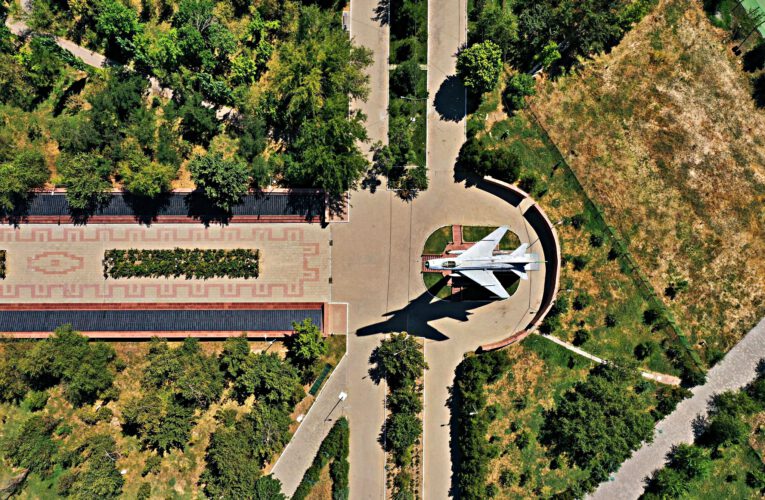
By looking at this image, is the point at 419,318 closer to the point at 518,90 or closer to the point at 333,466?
the point at 333,466

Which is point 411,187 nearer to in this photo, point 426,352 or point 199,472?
point 426,352

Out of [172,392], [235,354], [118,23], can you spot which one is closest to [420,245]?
[235,354]

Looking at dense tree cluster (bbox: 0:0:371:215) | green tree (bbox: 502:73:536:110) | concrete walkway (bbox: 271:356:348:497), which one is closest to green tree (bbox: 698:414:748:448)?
green tree (bbox: 502:73:536:110)

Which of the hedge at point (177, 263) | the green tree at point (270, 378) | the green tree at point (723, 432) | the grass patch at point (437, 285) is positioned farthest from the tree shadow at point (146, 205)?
the green tree at point (723, 432)

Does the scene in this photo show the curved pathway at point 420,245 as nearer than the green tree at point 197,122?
No

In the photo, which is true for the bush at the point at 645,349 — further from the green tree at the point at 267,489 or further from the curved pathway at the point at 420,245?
the green tree at the point at 267,489

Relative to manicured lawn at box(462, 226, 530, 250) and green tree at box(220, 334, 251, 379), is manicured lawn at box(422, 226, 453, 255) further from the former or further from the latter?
green tree at box(220, 334, 251, 379)

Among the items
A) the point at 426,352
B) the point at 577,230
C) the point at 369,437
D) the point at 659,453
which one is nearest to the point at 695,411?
the point at 659,453
